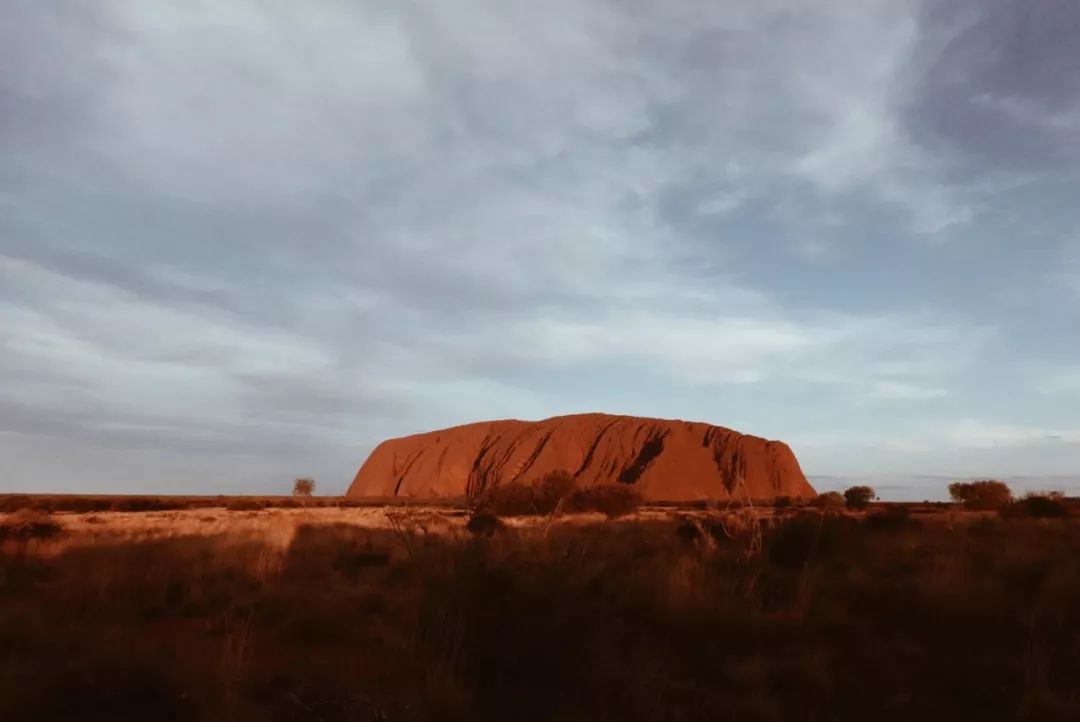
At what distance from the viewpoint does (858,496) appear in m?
51.1

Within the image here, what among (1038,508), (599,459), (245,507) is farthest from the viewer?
(599,459)

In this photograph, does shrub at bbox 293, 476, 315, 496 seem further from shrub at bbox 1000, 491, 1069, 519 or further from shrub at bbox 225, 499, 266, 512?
shrub at bbox 1000, 491, 1069, 519

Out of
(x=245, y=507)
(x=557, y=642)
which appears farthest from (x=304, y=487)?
(x=557, y=642)

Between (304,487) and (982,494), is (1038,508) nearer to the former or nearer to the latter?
(982,494)

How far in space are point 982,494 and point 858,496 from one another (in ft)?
29.1

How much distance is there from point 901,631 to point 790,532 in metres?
4.19

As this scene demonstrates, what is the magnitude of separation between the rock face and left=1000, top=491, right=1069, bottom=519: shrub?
47883mm

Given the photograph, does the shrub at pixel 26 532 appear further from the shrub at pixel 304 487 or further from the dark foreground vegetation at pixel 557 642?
the shrub at pixel 304 487

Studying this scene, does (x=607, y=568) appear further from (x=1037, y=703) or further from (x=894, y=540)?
(x=894, y=540)

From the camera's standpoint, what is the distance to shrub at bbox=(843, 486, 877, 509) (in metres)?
49.9

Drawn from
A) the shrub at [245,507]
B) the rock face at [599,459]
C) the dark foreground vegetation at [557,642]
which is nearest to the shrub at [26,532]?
the dark foreground vegetation at [557,642]

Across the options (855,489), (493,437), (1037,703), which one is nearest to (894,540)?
(1037,703)

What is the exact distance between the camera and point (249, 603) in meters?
9.24

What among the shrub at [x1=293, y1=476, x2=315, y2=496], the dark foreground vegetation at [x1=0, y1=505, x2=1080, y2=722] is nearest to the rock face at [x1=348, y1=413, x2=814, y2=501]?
the shrub at [x1=293, y1=476, x2=315, y2=496]
